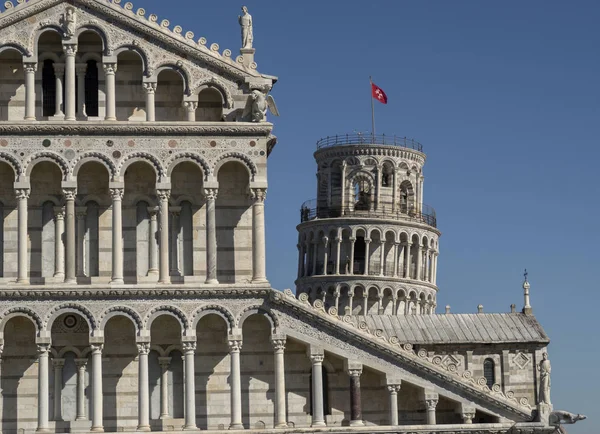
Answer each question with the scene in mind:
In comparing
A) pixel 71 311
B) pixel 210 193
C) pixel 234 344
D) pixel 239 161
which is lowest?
pixel 234 344

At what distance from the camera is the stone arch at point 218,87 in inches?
2279

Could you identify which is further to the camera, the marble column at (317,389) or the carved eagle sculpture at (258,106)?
the carved eagle sculpture at (258,106)

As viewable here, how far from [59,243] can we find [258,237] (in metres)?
6.41

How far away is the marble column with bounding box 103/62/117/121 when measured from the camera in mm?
57375

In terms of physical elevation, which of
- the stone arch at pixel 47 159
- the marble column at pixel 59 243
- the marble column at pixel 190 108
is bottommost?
the marble column at pixel 59 243

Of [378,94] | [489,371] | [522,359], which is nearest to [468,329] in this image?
[489,371]

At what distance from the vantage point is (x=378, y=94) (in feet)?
364

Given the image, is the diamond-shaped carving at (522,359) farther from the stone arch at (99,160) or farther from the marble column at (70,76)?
the marble column at (70,76)

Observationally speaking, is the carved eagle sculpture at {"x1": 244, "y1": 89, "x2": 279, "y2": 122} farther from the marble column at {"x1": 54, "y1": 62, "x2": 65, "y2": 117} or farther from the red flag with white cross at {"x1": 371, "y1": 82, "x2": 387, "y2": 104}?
the red flag with white cross at {"x1": 371, "y1": 82, "x2": 387, "y2": 104}

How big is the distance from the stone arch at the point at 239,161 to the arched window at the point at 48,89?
571cm

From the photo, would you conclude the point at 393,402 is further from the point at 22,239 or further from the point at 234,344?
the point at 22,239

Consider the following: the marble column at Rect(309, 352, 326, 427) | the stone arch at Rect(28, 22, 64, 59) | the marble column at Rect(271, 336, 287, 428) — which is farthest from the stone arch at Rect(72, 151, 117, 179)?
the marble column at Rect(309, 352, 326, 427)

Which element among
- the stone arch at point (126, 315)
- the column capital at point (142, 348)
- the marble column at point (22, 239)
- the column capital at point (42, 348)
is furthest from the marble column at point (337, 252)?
the column capital at point (42, 348)

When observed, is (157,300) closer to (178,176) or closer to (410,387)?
(178,176)
